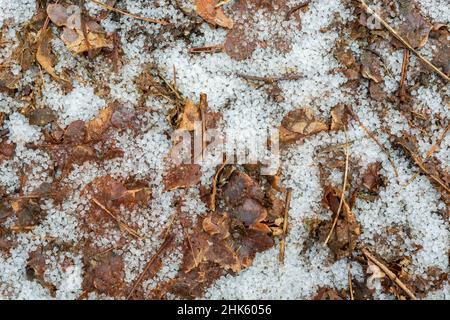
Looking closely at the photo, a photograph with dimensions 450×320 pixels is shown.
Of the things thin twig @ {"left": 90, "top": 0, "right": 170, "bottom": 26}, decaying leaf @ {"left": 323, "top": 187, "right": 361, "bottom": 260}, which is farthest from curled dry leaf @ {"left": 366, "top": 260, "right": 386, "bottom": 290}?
thin twig @ {"left": 90, "top": 0, "right": 170, "bottom": 26}

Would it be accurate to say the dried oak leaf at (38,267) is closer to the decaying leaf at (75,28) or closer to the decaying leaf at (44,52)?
the decaying leaf at (44,52)

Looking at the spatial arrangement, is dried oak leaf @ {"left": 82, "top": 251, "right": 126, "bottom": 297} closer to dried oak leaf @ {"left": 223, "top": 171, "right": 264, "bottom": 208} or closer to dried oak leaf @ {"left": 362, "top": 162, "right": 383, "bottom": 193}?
dried oak leaf @ {"left": 223, "top": 171, "right": 264, "bottom": 208}

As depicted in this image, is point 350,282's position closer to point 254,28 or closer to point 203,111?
point 203,111

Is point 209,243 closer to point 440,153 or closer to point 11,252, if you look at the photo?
point 11,252

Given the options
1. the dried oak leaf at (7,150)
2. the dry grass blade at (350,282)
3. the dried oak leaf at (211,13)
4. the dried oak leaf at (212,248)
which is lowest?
the dry grass blade at (350,282)

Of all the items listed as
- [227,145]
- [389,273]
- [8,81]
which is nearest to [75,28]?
[8,81]

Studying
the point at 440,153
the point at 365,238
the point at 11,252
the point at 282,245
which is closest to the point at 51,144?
the point at 11,252

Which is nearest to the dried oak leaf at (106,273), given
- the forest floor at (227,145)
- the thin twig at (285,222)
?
the forest floor at (227,145)
